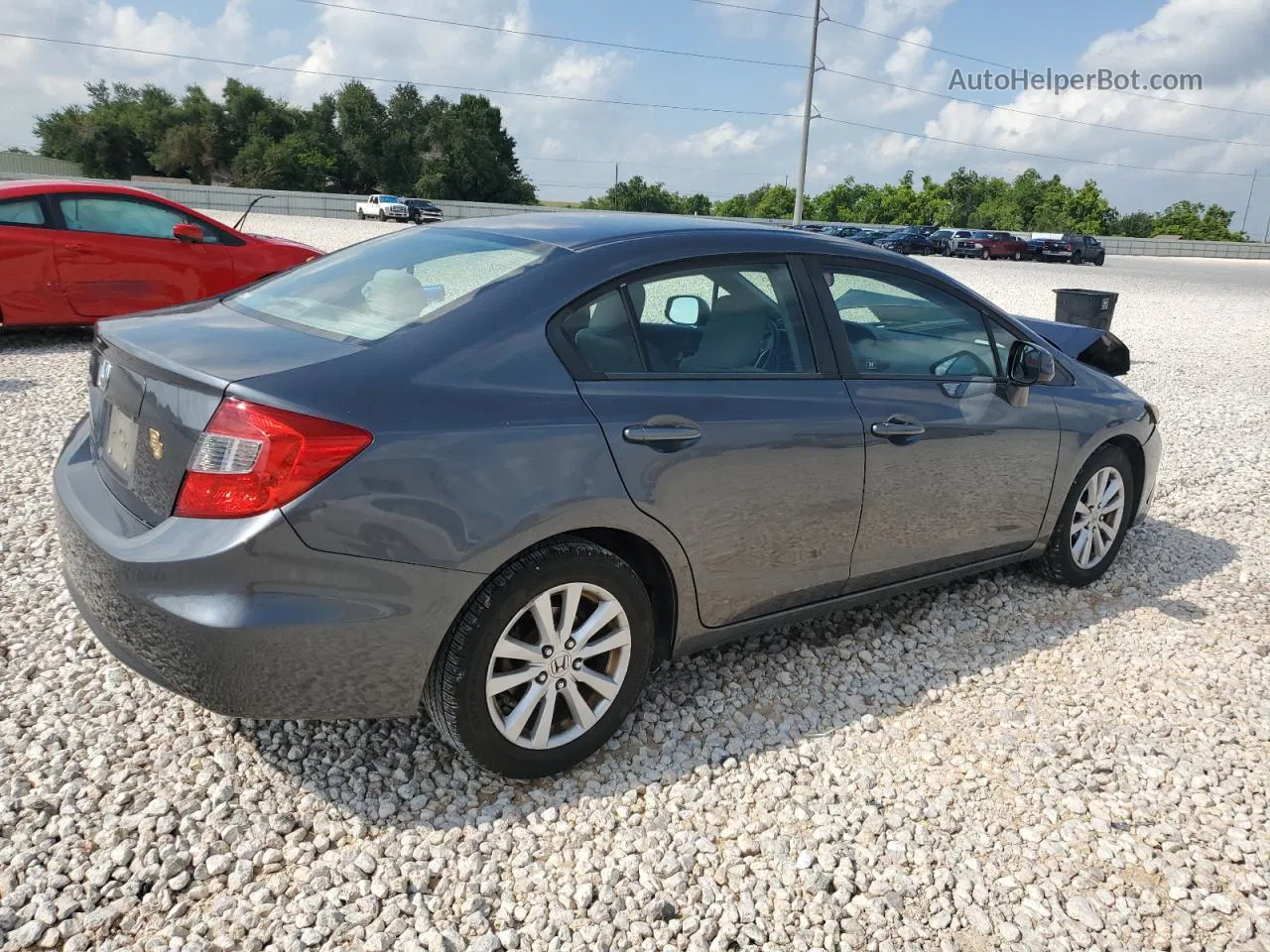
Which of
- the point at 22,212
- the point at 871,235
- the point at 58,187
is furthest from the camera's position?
the point at 871,235

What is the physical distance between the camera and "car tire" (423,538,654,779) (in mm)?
2586

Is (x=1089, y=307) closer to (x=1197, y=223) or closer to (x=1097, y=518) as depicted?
(x=1097, y=518)

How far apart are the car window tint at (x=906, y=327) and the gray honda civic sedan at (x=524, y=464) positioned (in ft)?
0.04

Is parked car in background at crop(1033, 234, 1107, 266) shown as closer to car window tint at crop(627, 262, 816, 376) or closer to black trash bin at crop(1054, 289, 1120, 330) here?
black trash bin at crop(1054, 289, 1120, 330)

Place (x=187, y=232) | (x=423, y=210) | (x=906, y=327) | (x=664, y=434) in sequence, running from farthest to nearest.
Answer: (x=423, y=210) < (x=187, y=232) < (x=906, y=327) < (x=664, y=434)

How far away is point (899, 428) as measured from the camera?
3.46m

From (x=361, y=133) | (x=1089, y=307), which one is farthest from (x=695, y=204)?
(x=1089, y=307)

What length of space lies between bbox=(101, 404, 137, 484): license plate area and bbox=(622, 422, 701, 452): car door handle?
1.35m

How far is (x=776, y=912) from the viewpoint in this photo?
8.02 feet

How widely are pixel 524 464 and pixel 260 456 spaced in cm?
66

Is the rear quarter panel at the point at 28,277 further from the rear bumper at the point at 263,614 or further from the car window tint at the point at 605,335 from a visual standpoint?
the car window tint at the point at 605,335

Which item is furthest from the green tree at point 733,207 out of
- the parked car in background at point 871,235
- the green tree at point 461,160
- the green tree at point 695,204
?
the parked car in background at point 871,235

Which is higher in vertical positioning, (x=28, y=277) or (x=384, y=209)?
(x=28, y=277)

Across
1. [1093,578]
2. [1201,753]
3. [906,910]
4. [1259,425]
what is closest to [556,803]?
A: [906,910]
